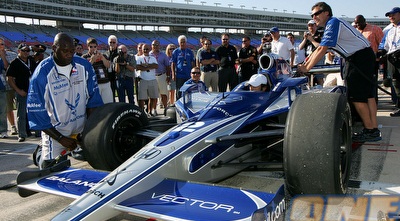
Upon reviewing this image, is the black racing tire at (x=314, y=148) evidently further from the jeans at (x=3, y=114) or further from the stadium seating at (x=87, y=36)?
the stadium seating at (x=87, y=36)

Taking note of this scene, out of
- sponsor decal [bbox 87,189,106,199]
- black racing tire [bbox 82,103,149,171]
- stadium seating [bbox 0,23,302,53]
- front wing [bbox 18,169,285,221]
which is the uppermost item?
stadium seating [bbox 0,23,302,53]

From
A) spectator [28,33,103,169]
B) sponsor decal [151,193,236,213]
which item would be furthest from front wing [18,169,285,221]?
spectator [28,33,103,169]

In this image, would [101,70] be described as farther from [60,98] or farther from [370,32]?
[370,32]

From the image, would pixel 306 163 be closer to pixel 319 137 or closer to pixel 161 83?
pixel 319 137

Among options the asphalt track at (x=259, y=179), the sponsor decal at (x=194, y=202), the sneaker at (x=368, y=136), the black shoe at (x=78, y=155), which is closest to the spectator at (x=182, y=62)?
the asphalt track at (x=259, y=179)

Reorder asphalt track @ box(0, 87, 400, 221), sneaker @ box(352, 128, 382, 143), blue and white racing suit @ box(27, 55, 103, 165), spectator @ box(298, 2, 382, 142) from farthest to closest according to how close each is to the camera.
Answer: sneaker @ box(352, 128, 382, 143)
spectator @ box(298, 2, 382, 142)
blue and white racing suit @ box(27, 55, 103, 165)
asphalt track @ box(0, 87, 400, 221)

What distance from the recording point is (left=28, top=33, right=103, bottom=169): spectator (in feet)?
12.9

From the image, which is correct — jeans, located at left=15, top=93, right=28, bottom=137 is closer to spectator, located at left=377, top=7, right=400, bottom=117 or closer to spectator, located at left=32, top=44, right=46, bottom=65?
spectator, located at left=32, top=44, right=46, bottom=65

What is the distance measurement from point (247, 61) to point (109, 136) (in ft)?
20.4

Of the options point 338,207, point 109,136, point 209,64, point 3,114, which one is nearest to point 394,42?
point 209,64

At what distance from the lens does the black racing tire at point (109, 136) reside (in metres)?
3.80

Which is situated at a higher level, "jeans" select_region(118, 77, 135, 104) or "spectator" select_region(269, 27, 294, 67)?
"spectator" select_region(269, 27, 294, 67)

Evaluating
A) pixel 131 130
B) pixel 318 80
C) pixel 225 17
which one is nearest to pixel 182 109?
pixel 131 130

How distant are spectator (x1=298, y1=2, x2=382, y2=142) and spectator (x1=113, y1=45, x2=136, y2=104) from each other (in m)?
4.73
